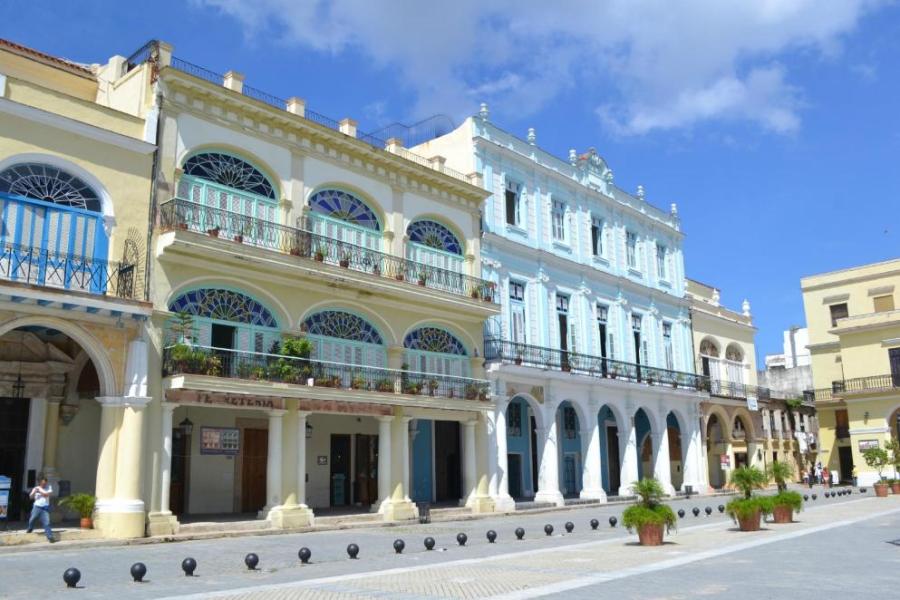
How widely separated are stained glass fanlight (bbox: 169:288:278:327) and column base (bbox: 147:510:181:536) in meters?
4.67

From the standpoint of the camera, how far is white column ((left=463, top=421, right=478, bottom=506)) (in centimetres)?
2641

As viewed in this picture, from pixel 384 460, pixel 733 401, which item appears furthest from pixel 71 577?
pixel 733 401

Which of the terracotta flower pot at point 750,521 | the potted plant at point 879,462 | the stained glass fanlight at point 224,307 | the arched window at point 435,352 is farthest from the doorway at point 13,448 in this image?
the potted plant at point 879,462

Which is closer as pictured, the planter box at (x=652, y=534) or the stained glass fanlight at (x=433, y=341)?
the planter box at (x=652, y=534)

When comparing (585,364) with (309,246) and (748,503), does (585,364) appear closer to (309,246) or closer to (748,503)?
(309,246)

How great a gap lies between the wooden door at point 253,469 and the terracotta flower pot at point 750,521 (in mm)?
12629

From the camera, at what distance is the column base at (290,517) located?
20.6 m

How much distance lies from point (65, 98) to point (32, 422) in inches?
292

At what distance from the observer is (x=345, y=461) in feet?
88.5

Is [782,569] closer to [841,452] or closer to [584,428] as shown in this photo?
[584,428]

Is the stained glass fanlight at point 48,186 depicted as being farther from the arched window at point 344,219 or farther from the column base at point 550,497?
the column base at point 550,497

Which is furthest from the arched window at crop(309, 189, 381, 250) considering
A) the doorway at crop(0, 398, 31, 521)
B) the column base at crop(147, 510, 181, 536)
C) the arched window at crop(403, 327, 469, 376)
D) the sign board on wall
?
the doorway at crop(0, 398, 31, 521)

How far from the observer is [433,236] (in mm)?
27203

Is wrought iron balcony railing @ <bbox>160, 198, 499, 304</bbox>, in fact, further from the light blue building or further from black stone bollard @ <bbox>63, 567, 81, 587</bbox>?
black stone bollard @ <bbox>63, 567, 81, 587</bbox>
